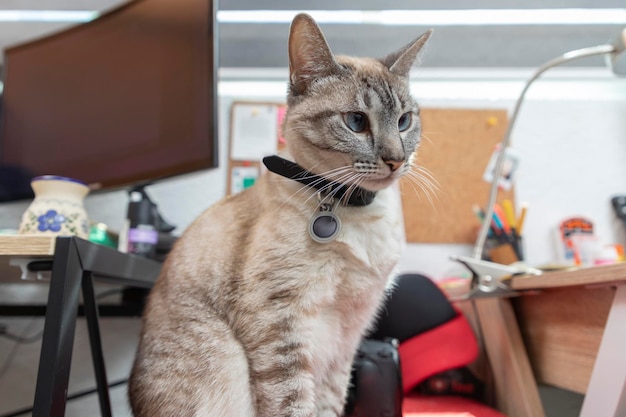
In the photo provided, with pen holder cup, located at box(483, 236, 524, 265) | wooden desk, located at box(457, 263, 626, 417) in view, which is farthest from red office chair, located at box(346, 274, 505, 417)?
pen holder cup, located at box(483, 236, 524, 265)

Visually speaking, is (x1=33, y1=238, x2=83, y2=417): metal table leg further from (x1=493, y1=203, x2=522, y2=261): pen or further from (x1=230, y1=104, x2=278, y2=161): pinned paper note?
(x1=493, y1=203, x2=522, y2=261): pen

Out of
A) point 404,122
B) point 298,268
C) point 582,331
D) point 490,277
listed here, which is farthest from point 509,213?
point 298,268

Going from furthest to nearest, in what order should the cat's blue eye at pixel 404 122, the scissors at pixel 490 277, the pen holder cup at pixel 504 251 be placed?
the pen holder cup at pixel 504 251, the scissors at pixel 490 277, the cat's blue eye at pixel 404 122

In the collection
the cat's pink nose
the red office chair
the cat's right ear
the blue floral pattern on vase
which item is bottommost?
the red office chair

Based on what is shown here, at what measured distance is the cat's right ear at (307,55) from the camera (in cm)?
72

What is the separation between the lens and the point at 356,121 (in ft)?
2.42

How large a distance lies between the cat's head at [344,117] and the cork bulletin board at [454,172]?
2.30 feet

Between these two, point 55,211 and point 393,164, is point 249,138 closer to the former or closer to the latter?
point 55,211

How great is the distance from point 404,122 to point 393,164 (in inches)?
6.1

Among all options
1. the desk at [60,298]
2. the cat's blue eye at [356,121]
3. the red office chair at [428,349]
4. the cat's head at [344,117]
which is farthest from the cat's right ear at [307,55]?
the red office chair at [428,349]

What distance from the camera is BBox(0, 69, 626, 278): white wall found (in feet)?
4.86

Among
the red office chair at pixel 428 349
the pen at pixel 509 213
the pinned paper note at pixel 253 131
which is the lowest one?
the red office chair at pixel 428 349

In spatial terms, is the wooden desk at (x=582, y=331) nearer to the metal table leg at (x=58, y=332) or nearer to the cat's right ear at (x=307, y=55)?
the cat's right ear at (x=307, y=55)

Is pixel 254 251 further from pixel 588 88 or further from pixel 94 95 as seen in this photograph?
pixel 588 88
